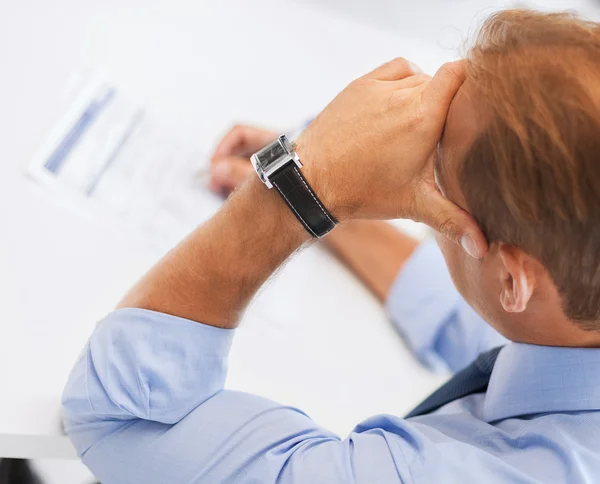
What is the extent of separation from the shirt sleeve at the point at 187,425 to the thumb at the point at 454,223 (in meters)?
0.18

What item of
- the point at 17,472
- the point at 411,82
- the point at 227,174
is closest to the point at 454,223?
the point at 411,82


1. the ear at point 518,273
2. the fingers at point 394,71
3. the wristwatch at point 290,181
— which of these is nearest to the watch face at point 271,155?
the wristwatch at point 290,181

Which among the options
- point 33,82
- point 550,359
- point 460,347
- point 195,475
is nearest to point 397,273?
point 460,347

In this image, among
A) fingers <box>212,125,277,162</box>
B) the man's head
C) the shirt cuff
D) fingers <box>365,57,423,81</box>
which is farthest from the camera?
fingers <box>212,125,277,162</box>

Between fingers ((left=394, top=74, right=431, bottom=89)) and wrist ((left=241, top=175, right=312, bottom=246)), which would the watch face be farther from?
fingers ((left=394, top=74, right=431, bottom=89))

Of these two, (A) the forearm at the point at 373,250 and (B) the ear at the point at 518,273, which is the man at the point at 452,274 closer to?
(B) the ear at the point at 518,273

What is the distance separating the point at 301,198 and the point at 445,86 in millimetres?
176

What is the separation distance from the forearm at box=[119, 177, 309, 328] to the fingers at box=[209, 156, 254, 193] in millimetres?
235

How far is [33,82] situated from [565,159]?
0.82 metres

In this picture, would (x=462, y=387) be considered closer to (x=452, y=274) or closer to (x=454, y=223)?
(x=452, y=274)

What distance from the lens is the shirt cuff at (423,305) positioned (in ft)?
2.94

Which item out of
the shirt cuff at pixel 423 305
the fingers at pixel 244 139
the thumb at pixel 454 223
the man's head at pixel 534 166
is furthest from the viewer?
the fingers at pixel 244 139

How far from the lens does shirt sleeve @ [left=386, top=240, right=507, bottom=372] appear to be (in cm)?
90

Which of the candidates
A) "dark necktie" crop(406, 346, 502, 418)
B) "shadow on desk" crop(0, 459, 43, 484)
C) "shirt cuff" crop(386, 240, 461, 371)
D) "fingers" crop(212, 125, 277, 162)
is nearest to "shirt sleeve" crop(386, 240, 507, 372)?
"shirt cuff" crop(386, 240, 461, 371)
